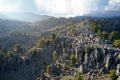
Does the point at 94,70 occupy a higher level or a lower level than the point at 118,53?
lower

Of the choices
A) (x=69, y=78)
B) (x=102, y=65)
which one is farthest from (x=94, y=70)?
(x=69, y=78)

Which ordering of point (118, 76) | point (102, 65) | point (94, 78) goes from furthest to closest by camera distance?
point (102, 65) → point (94, 78) → point (118, 76)

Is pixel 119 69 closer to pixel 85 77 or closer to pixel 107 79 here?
pixel 107 79

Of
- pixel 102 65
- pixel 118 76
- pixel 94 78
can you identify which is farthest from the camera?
pixel 102 65

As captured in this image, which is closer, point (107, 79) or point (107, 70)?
point (107, 79)

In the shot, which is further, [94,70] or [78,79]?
[94,70]

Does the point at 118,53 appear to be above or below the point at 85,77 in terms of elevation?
above

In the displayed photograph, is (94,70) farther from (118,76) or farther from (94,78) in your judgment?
(118,76)

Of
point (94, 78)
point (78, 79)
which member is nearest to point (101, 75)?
point (94, 78)
